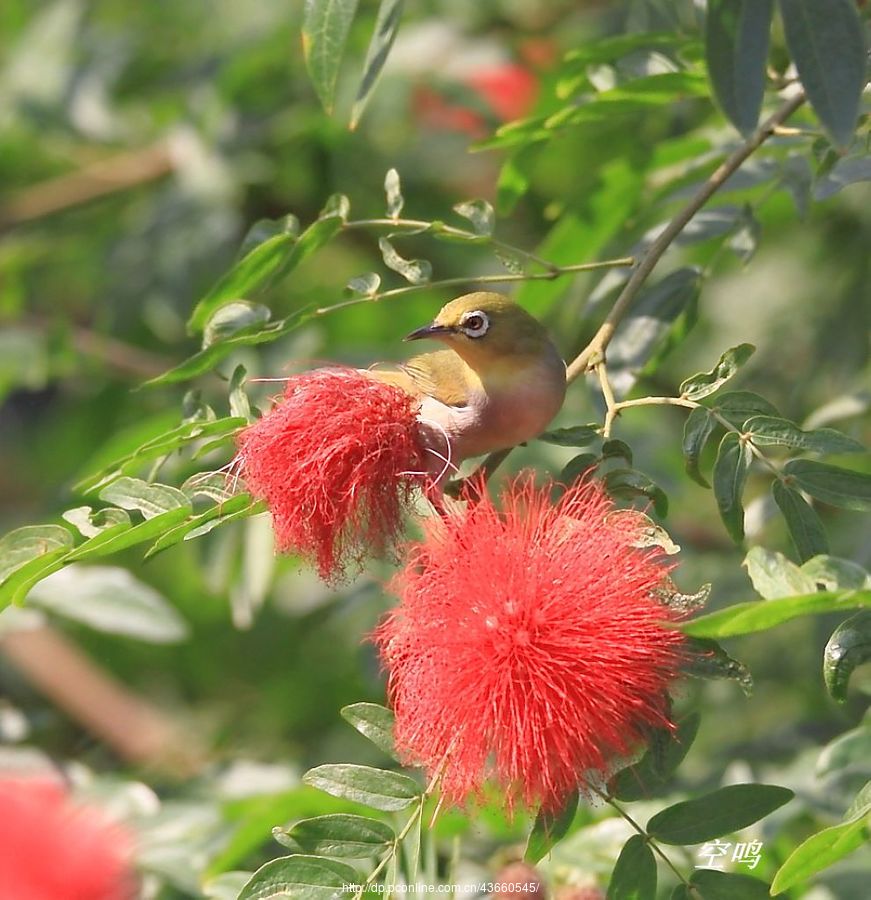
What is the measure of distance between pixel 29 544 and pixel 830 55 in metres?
0.98

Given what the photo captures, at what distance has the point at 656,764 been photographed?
150cm

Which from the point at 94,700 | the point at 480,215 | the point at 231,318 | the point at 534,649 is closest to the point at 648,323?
the point at 480,215

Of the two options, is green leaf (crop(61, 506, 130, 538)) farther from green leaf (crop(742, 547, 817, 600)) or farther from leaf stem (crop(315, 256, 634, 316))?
green leaf (crop(742, 547, 817, 600))

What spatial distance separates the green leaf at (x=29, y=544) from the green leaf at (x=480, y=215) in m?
0.60

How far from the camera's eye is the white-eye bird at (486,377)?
5.18 ft

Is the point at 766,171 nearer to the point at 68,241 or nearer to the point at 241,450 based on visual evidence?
the point at 241,450

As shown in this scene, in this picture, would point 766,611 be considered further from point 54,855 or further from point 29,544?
point 54,855

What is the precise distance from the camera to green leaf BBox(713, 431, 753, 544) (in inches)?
58.6

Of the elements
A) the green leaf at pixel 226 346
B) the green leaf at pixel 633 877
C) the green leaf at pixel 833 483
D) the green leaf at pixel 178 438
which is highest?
the green leaf at pixel 226 346

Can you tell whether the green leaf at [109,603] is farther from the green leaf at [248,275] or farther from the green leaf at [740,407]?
the green leaf at [740,407]

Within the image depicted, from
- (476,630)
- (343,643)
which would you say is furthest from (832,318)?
(476,630)

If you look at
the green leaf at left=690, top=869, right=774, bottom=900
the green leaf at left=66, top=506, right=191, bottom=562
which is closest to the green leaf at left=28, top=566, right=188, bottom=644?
the green leaf at left=66, top=506, right=191, bottom=562

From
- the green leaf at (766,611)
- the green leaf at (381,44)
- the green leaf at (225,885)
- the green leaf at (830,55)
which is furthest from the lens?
the green leaf at (225,885)

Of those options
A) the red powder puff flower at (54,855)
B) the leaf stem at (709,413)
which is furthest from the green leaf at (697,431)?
the red powder puff flower at (54,855)
